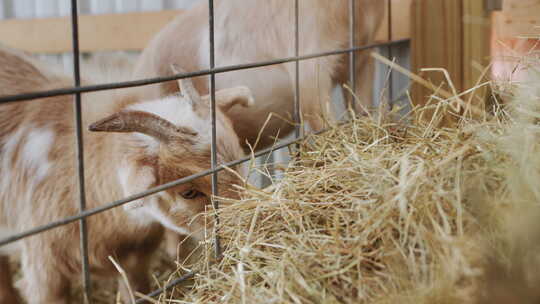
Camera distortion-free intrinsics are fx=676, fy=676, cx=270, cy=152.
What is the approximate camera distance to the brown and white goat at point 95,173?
1875 mm

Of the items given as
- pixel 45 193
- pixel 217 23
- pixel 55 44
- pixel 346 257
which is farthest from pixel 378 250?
pixel 55 44

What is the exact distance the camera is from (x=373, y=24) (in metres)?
3.06

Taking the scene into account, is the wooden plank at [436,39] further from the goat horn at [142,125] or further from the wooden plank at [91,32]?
the goat horn at [142,125]

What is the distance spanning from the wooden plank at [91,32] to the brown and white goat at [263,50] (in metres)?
0.40

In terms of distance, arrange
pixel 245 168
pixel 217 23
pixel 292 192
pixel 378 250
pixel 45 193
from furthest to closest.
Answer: pixel 217 23, pixel 245 168, pixel 45 193, pixel 292 192, pixel 378 250

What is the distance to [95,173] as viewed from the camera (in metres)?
2.03

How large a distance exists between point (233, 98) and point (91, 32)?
1.19 metres

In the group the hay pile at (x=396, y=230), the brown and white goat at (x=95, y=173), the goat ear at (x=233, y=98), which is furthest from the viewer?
the goat ear at (x=233, y=98)

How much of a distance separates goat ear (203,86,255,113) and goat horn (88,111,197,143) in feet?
0.94

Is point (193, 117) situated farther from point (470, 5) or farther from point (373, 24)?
point (470, 5)

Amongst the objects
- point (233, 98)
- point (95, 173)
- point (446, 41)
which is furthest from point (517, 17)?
point (95, 173)

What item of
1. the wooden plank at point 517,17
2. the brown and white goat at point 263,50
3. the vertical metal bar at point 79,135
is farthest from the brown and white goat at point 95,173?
the wooden plank at point 517,17

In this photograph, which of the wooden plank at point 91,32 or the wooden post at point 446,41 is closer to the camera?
the wooden plank at point 91,32

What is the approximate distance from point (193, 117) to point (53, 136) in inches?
16.5
